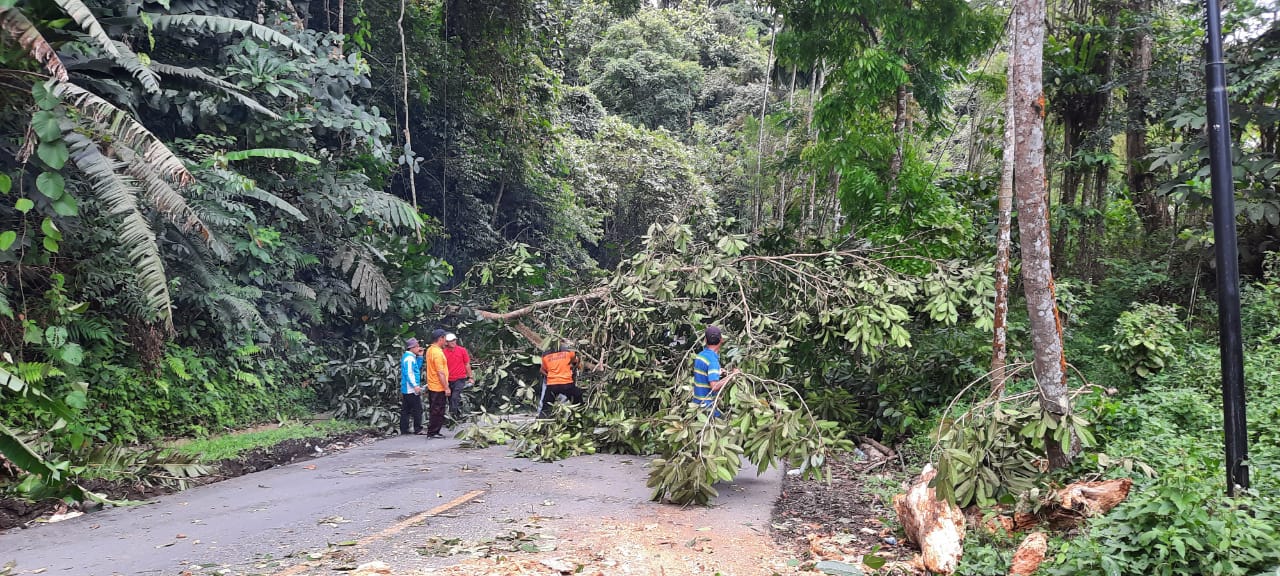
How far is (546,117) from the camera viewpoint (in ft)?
60.5

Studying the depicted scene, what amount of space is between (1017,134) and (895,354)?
16.9 ft

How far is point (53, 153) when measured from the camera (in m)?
7.47

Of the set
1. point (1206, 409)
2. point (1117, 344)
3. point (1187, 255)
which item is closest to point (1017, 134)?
point (1206, 409)

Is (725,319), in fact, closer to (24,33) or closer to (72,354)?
(72,354)

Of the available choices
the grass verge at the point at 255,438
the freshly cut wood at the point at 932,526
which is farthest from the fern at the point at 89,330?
the freshly cut wood at the point at 932,526

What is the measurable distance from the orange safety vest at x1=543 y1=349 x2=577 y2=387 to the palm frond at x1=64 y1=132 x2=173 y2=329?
4.71 m

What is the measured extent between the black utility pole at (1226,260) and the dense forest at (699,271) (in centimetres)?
30

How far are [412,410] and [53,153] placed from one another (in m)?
6.32

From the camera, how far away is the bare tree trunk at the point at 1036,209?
6297 millimetres

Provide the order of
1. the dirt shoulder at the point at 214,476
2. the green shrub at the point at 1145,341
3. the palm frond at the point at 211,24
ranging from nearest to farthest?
the dirt shoulder at the point at 214,476
the green shrub at the point at 1145,341
the palm frond at the point at 211,24

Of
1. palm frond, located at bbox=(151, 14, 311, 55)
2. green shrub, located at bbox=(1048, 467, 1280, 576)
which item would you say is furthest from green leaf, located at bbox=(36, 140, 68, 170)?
green shrub, located at bbox=(1048, 467, 1280, 576)

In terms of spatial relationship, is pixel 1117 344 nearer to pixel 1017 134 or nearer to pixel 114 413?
pixel 1017 134

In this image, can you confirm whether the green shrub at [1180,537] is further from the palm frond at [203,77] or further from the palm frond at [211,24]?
the palm frond at [211,24]

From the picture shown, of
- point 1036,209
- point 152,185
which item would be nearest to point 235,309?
point 152,185
